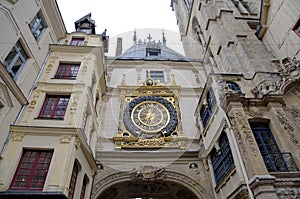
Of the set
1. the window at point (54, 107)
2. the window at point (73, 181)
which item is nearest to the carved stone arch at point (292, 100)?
the window at point (73, 181)

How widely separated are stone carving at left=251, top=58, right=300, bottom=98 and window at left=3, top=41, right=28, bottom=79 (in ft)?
38.0

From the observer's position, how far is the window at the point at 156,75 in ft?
57.7

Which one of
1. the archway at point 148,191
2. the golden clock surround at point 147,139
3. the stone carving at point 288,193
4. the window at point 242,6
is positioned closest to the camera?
the stone carving at point 288,193

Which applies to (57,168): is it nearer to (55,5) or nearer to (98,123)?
(98,123)

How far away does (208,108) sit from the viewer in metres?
12.5

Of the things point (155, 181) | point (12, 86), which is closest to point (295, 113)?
point (155, 181)

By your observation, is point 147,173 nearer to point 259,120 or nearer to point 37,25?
point 259,120

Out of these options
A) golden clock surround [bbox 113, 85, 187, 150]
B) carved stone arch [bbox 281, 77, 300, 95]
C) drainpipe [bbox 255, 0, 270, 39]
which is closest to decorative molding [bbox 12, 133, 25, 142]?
golden clock surround [bbox 113, 85, 187, 150]

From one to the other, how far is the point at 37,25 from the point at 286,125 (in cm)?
1358

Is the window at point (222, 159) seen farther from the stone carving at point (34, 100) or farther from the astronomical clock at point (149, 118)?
the stone carving at point (34, 100)

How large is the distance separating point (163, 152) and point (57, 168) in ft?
20.7

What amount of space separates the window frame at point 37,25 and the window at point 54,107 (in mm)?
3617

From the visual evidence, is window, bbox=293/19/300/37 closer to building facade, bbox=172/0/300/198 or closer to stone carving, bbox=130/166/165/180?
building facade, bbox=172/0/300/198

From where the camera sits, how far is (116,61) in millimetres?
18594
